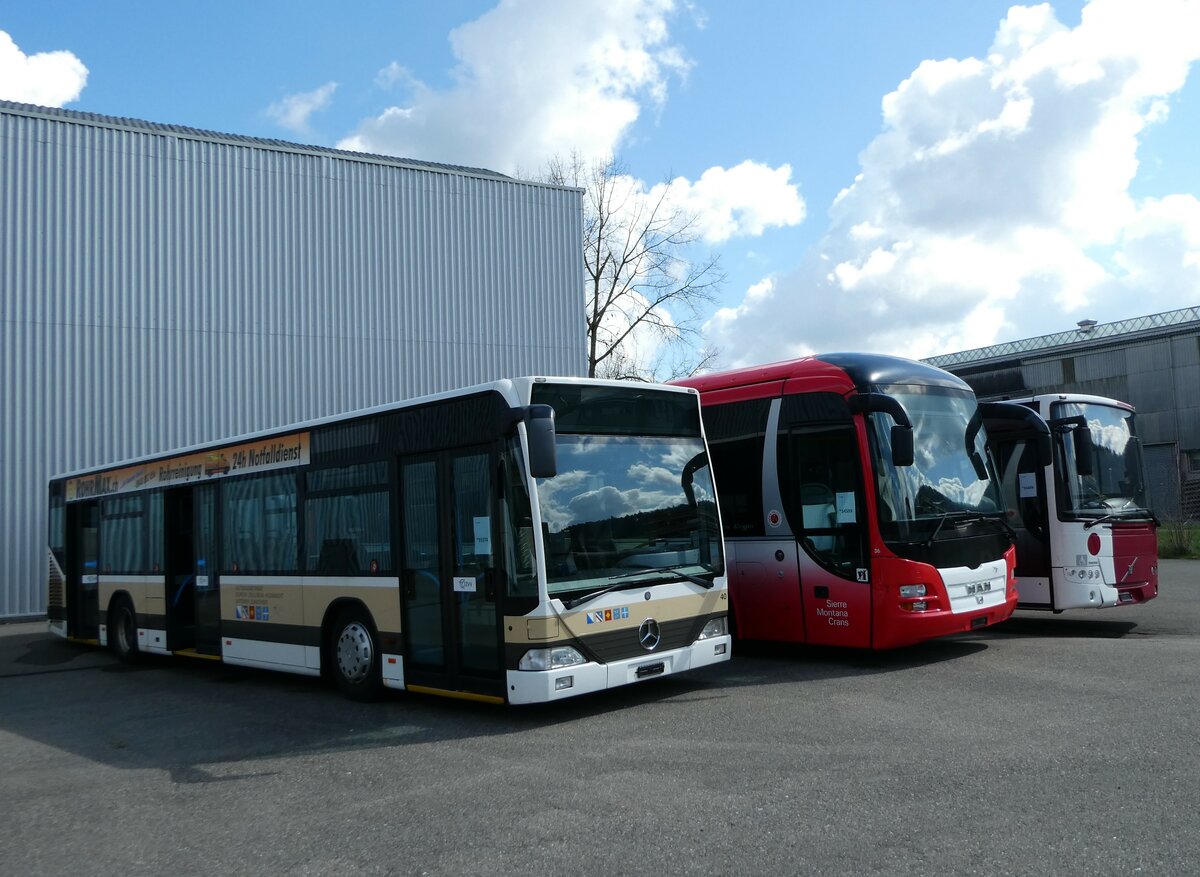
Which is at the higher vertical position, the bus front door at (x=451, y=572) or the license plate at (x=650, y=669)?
the bus front door at (x=451, y=572)

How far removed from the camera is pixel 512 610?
8266 mm

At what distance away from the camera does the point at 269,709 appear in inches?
399

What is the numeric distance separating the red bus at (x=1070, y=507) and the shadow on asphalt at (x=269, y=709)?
4.71 feet

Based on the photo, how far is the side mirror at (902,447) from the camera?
31.7 feet

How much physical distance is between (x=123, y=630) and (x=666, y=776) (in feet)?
35.3

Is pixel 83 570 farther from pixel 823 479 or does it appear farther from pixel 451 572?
pixel 823 479

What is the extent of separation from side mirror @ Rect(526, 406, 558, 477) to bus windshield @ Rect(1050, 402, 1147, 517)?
7107 mm

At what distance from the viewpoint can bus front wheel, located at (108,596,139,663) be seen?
563 inches

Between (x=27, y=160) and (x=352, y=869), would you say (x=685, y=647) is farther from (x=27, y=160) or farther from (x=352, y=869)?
(x=27, y=160)

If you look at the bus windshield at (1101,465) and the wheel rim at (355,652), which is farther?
the bus windshield at (1101,465)

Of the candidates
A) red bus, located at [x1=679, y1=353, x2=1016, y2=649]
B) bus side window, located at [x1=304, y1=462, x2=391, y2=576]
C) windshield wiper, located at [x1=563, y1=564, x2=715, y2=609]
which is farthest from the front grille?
bus side window, located at [x1=304, y1=462, x2=391, y2=576]

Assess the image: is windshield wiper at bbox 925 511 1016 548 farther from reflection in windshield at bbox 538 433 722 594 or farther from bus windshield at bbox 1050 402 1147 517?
reflection in windshield at bbox 538 433 722 594

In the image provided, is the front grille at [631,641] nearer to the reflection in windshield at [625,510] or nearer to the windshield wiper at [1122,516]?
the reflection in windshield at [625,510]

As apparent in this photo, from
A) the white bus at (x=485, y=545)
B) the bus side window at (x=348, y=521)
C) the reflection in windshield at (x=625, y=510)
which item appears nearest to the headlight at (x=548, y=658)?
the white bus at (x=485, y=545)
